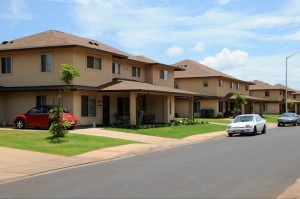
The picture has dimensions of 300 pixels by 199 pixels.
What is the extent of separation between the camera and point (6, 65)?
33.1 m

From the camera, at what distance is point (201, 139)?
27.0 m

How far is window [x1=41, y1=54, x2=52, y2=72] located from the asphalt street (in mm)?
16443

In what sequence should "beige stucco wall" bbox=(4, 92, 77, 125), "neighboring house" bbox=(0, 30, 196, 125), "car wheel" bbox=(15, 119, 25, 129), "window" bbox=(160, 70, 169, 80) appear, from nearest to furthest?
"car wheel" bbox=(15, 119, 25, 129), "neighboring house" bbox=(0, 30, 196, 125), "beige stucco wall" bbox=(4, 92, 77, 125), "window" bbox=(160, 70, 169, 80)

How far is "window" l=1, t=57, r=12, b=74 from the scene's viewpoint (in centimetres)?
3294

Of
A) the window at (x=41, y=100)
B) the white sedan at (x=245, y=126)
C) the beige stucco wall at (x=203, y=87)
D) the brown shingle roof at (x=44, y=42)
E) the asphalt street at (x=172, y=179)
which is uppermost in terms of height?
the brown shingle roof at (x=44, y=42)

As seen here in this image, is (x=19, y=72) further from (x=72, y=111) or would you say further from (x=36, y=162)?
(x=36, y=162)

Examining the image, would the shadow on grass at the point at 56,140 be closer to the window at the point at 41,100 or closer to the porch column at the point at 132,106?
the window at the point at 41,100

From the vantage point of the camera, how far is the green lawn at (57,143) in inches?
761

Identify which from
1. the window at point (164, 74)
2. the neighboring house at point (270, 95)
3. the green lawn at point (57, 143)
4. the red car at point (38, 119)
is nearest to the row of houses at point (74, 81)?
the red car at point (38, 119)

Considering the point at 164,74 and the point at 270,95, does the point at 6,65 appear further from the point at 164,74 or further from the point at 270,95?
the point at 270,95

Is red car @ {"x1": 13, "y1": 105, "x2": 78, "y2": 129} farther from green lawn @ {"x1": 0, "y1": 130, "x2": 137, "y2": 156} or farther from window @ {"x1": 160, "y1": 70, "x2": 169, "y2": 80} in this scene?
window @ {"x1": 160, "y1": 70, "x2": 169, "y2": 80}

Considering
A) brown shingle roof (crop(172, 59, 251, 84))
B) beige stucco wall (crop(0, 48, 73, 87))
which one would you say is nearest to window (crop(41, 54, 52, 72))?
beige stucco wall (crop(0, 48, 73, 87))

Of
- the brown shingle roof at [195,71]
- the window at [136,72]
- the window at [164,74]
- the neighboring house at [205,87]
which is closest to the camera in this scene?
the window at [136,72]

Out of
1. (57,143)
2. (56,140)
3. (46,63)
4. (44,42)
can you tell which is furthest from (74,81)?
(57,143)
